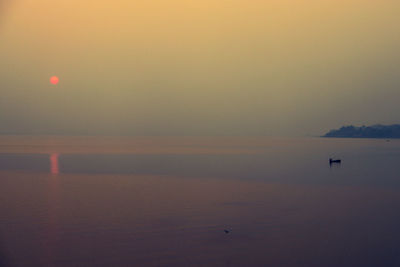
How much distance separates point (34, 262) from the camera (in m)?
16.7

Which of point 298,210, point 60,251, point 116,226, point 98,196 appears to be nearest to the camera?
point 60,251

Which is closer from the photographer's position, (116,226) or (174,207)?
(116,226)

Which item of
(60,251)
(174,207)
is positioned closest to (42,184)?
(174,207)

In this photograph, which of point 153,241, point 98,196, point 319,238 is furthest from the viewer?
point 98,196

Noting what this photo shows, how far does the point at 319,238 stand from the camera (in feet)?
67.1

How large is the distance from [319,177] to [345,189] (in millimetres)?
10704

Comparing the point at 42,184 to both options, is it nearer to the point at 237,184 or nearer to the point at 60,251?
Result: the point at 237,184

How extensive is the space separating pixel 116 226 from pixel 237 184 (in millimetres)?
21056

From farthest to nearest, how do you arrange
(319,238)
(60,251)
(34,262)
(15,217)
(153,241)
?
(15,217)
(319,238)
(153,241)
(60,251)
(34,262)

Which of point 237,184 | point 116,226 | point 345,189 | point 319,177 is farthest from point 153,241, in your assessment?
point 319,177

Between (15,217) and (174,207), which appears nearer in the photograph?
(15,217)

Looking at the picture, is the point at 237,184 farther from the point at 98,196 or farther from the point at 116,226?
the point at 116,226

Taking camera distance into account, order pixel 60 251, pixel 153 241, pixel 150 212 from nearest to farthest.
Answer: pixel 60 251 → pixel 153 241 → pixel 150 212

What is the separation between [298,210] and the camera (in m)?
27.9
